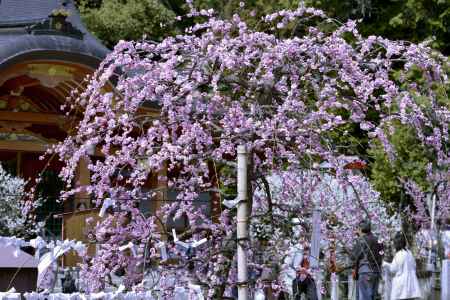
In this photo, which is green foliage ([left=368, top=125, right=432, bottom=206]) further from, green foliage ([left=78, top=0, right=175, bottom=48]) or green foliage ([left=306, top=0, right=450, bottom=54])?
green foliage ([left=78, top=0, right=175, bottom=48])

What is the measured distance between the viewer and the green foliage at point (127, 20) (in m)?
24.0

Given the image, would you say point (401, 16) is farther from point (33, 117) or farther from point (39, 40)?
point (39, 40)

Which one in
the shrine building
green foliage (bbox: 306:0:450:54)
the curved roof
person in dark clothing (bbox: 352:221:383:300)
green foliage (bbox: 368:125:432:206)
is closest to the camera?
person in dark clothing (bbox: 352:221:383:300)

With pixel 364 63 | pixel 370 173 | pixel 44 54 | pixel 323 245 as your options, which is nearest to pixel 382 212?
pixel 370 173

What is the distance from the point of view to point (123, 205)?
757cm

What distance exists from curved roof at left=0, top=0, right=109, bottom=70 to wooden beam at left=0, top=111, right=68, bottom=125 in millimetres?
1653

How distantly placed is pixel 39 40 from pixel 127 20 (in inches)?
323

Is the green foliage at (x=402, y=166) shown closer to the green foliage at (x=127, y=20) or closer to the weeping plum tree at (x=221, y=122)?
the green foliage at (x=127, y=20)

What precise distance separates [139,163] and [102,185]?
36cm

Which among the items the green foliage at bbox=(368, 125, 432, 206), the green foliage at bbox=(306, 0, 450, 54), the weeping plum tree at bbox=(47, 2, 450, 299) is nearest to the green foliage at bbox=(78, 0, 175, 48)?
the green foliage at bbox=(306, 0, 450, 54)

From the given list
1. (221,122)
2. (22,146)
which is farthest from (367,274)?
(22,146)

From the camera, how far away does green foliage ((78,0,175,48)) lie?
2395 cm

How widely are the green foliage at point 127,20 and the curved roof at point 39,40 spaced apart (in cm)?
606

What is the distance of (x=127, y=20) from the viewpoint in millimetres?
23891
